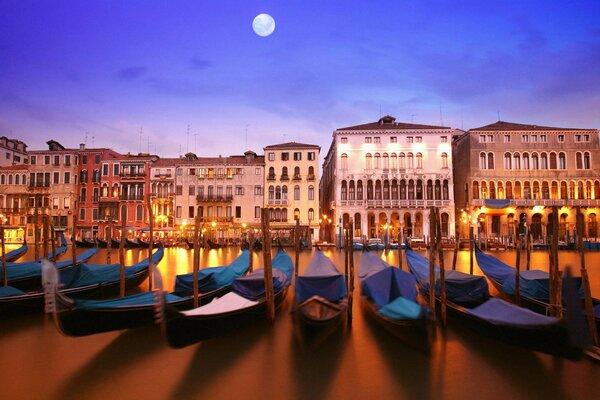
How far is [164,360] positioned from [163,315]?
3.04ft

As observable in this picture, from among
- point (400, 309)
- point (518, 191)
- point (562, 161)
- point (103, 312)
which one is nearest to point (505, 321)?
point (400, 309)

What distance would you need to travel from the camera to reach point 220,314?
4453 millimetres

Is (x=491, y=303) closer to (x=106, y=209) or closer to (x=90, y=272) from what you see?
(x=90, y=272)

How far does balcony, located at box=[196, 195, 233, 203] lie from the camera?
86.6 feet

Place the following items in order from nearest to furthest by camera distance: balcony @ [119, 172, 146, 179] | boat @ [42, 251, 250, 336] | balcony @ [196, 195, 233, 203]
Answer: boat @ [42, 251, 250, 336] < balcony @ [196, 195, 233, 203] < balcony @ [119, 172, 146, 179]

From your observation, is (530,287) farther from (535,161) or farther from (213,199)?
(535,161)

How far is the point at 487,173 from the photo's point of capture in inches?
986

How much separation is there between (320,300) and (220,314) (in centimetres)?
116

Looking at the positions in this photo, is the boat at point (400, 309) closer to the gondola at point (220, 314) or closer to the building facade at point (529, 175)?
the gondola at point (220, 314)

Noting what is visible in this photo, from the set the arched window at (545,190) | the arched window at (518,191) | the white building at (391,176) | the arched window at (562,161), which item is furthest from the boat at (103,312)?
the arched window at (562,161)

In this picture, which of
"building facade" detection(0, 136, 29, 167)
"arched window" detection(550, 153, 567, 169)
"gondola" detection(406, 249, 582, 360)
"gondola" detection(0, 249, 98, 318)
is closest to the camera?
"gondola" detection(406, 249, 582, 360)

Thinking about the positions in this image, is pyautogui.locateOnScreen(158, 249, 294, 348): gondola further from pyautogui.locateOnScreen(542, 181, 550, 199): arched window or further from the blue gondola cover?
pyautogui.locateOnScreen(542, 181, 550, 199): arched window

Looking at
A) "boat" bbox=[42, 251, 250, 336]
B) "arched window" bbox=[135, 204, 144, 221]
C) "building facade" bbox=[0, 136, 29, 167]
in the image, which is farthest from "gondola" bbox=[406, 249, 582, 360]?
"building facade" bbox=[0, 136, 29, 167]

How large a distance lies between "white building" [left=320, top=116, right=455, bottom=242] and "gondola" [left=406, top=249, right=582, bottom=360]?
64.5ft
